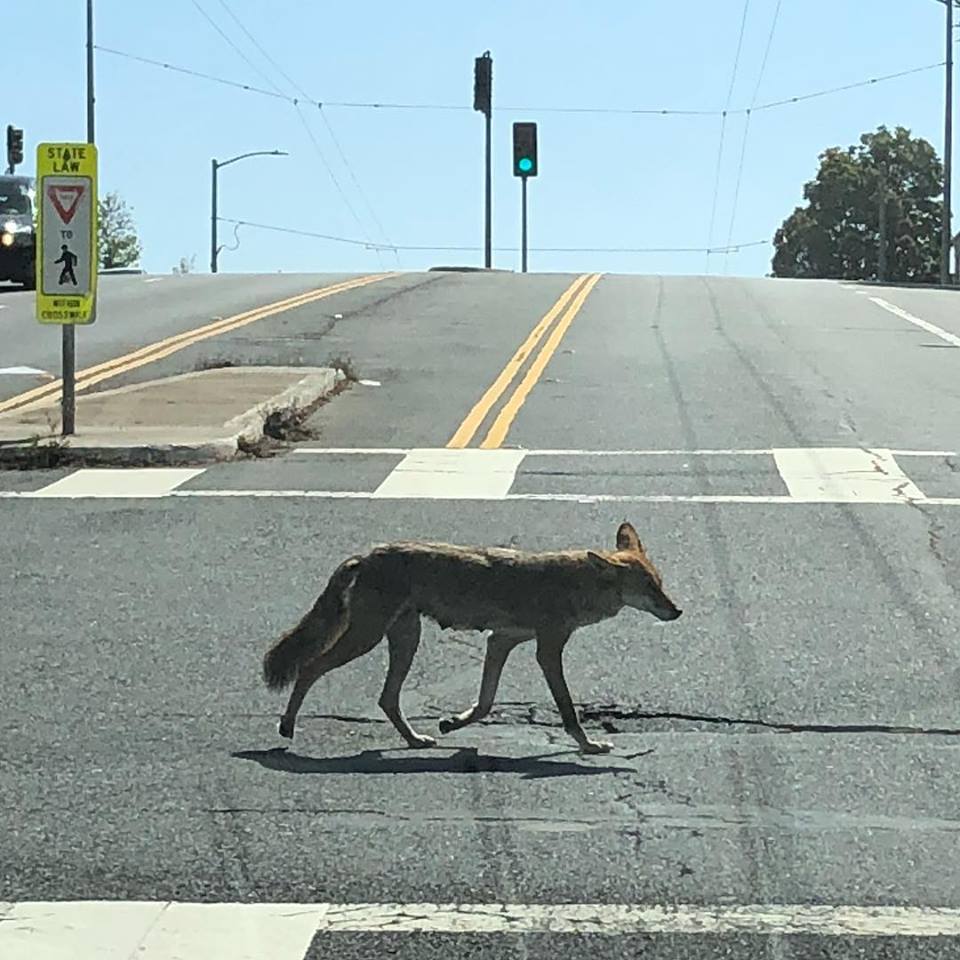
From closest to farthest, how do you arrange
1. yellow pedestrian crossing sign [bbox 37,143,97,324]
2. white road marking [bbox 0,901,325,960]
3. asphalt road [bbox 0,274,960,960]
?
white road marking [bbox 0,901,325,960] < asphalt road [bbox 0,274,960,960] < yellow pedestrian crossing sign [bbox 37,143,97,324]

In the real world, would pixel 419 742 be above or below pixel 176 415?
below

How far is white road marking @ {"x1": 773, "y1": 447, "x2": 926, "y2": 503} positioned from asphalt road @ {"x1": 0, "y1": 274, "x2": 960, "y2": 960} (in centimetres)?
9

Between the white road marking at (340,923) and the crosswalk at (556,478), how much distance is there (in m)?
7.51

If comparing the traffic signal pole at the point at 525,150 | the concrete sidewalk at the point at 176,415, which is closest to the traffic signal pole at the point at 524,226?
the traffic signal pole at the point at 525,150

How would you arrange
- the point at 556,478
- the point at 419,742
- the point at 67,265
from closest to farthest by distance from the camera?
the point at 419,742
the point at 556,478
the point at 67,265

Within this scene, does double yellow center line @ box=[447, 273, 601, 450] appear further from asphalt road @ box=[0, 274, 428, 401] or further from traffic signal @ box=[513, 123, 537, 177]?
traffic signal @ box=[513, 123, 537, 177]

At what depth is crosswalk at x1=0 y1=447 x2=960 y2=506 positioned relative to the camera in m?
13.2

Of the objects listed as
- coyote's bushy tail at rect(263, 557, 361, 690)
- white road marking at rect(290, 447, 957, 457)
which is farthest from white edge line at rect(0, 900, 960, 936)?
white road marking at rect(290, 447, 957, 457)

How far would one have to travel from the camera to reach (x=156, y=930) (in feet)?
17.5

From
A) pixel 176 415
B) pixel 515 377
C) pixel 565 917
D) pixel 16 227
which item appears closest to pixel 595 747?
pixel 565 917

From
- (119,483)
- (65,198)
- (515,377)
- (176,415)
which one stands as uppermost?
(65,198)

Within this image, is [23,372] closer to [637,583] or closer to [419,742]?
[419,742]

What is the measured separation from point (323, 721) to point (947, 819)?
2.54 m

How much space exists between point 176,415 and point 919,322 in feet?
49.2
